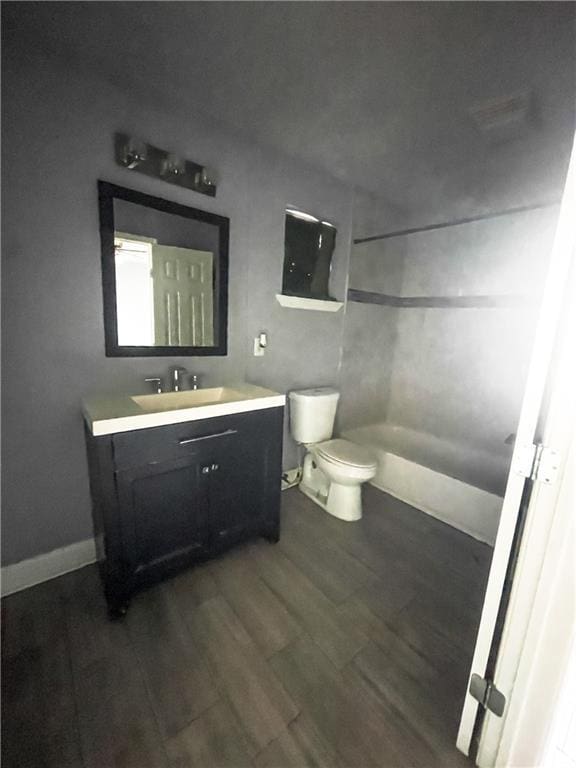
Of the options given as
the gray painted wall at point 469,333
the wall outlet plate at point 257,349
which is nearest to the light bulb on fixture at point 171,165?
the wall outlet plate at point 257,349

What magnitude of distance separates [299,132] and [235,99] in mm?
384

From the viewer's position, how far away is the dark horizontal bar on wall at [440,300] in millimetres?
2371

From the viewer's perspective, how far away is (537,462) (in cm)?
69

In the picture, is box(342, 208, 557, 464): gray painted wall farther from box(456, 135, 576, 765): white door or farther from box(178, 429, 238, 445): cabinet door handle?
box(456, 135, 576, 765): white door

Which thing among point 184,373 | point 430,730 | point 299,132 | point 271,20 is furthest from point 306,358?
point 430,730

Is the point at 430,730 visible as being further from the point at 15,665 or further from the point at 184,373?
the point at 184,373

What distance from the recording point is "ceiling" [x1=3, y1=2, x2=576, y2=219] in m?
1.01

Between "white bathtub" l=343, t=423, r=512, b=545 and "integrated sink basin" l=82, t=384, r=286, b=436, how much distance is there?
1.25 m

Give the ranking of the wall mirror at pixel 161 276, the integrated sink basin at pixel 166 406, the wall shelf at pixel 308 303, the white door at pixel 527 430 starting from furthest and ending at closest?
the wall shelf at pixel 308 303 < the wall mirror at pixel 161 276 < the integrated sink basin at pixel 166 406 < the white door at pixel 527 430

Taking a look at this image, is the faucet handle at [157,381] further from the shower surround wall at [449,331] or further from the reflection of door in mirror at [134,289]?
the shower surround wall at [449,331]

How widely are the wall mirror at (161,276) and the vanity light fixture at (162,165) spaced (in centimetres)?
11

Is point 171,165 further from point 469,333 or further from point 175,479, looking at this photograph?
point 469,333

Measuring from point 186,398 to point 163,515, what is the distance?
1.97 ft

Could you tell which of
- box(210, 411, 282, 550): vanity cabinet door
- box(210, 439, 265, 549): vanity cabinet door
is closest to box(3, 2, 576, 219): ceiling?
box(210, 411, 282, 550): vanity cabinet door
